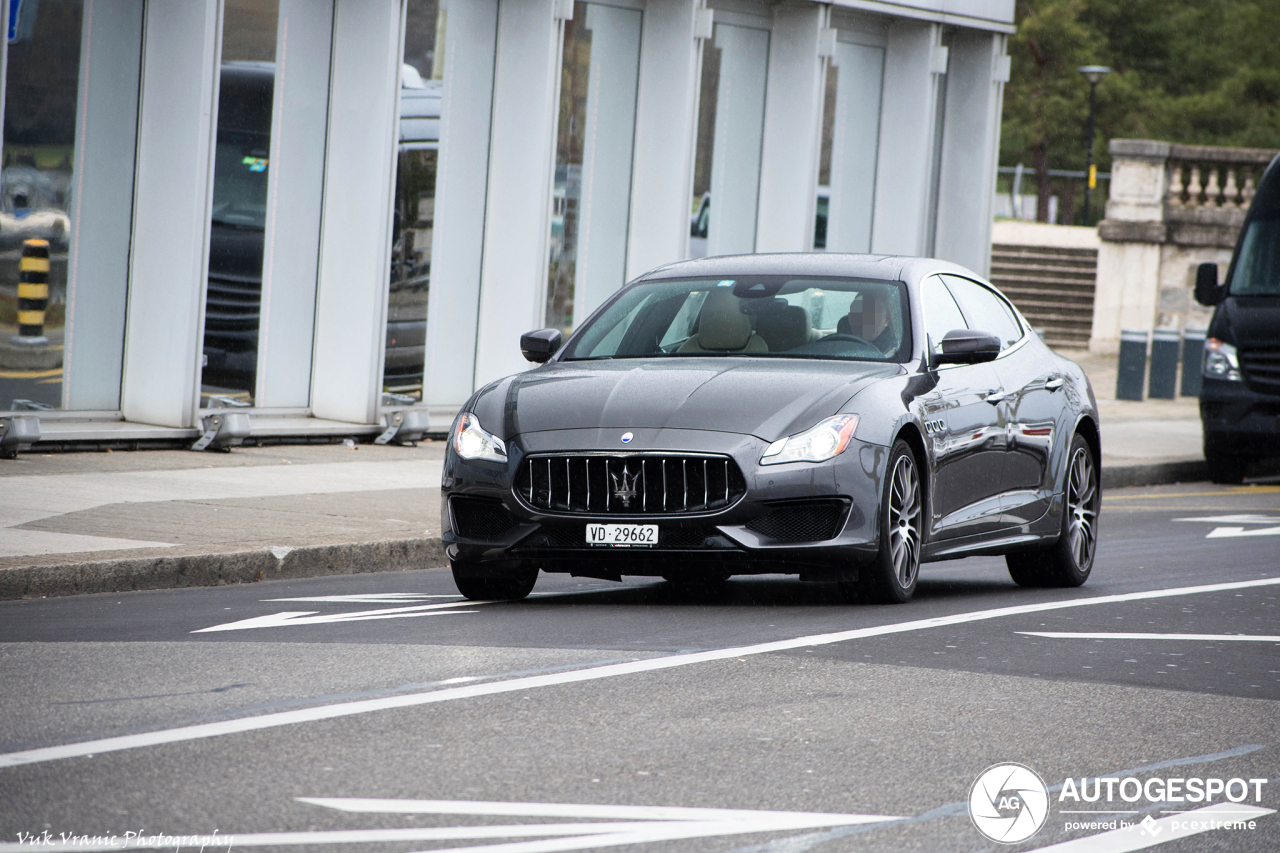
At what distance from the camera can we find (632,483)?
8.28m

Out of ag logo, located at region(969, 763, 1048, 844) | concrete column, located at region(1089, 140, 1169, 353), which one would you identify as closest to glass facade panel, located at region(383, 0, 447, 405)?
ag logo, located at region(969, 763, 1048, 844)

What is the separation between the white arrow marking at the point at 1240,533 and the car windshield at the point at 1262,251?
4.90 m

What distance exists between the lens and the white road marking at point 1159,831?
4668mm

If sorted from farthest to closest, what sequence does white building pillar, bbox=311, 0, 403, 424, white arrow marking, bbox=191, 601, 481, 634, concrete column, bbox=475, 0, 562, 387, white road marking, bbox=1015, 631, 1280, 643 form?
concrete column, bbox=475, 0, 562, 387, white building pillar, bbox=311, 0, 403, 424, white road marking, bbox=1015, 631, 1280, 643, white arrow marking, bbox=191, 601, 481, 634

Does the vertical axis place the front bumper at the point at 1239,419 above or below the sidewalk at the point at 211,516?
above

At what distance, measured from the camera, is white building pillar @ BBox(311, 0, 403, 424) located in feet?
51.9

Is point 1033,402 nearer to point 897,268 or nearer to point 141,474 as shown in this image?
point 897,268

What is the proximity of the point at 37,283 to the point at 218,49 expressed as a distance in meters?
2.10

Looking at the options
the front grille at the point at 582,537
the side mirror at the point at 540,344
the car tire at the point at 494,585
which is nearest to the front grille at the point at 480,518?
the front grille at the point at 582,537

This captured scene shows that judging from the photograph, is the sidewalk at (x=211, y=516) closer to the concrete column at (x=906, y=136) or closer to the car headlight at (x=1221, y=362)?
the car headlight at (x=1221, y=362)

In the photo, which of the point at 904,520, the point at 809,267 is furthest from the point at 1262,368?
the point at 904,520

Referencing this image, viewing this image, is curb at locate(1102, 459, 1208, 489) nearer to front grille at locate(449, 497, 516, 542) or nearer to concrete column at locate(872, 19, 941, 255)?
concrete column at locate(872, 19, 941, 255)

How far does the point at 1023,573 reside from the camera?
10375 millimetres

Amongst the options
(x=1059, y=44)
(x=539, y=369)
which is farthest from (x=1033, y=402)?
(x=1059, y=44)
